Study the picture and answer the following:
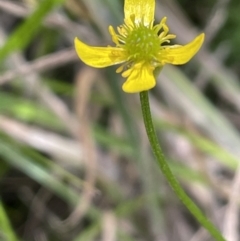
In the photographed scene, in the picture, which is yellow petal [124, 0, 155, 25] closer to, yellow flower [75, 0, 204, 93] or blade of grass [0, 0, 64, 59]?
yellow flower [75, 0, 204, 93]

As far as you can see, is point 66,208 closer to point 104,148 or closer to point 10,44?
point 104,148

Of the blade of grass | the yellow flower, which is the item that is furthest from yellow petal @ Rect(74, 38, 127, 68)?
the blade of grass

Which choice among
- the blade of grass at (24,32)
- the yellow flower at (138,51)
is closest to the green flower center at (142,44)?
the yellow flower at (138,51)

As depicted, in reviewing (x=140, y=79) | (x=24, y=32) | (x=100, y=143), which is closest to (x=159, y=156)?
(x=140, y=79)

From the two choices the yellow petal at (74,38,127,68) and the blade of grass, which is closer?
the yellow petal at (74,38,127,68)

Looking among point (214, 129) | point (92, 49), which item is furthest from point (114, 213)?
point (92, 49)
